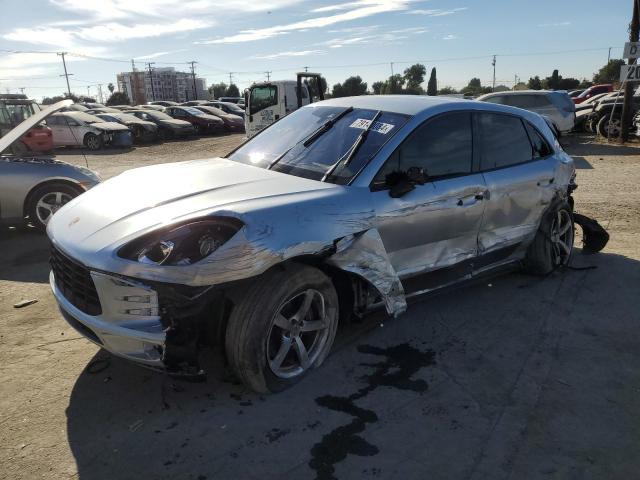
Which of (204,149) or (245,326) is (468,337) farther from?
(204,149)

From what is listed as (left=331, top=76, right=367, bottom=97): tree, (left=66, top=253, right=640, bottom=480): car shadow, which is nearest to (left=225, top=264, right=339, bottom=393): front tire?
(left=66, top=253, right=640, bottom=480): car shadow

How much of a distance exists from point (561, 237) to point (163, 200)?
13.5 ft

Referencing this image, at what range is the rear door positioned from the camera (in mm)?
4375

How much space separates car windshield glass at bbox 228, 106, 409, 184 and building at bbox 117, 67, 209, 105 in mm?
111790

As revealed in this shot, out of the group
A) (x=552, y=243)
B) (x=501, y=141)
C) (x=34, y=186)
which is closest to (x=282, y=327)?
(x=501, y=141)

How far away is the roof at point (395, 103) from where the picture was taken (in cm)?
404

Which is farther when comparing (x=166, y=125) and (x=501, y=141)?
(x=166, y=125)

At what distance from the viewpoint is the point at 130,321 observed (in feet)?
9.21

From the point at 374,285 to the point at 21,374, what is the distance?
2417 millimetres

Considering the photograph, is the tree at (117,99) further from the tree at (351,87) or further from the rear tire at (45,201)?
the rear tire at (45,201)

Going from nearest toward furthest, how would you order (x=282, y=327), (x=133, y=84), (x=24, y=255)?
1. (x=282, y=327)
2. (x=24, y=255)
3. (x=133, y=84)

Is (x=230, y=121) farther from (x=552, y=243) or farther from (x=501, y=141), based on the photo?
(x=501, y=141)

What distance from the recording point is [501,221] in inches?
178

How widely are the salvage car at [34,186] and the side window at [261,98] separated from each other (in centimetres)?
1088
